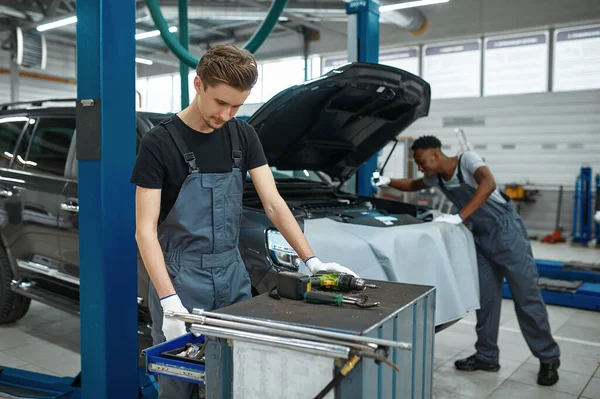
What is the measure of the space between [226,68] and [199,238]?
583 mm

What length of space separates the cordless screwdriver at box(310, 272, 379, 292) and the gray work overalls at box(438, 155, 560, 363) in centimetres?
212

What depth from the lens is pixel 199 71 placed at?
167cm

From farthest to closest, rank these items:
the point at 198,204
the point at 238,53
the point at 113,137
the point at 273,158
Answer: the point at 273,158
the point at 113,137
the point at 198,204
the point at 238,53

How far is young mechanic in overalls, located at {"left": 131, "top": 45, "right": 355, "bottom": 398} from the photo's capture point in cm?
166

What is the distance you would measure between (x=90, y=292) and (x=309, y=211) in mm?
1267

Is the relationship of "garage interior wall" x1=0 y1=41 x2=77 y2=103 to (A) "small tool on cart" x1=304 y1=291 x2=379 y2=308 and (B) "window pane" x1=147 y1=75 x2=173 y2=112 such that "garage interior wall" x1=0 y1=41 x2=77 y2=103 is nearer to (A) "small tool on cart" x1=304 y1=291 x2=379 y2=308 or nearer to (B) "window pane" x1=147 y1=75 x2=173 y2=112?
(B) "window pane" x1=147 y1=75 x2=173 y2=112

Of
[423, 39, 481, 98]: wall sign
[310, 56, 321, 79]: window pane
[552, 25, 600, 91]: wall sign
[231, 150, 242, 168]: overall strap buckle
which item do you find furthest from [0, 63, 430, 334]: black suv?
[310, 56, 321, 79]: window pane

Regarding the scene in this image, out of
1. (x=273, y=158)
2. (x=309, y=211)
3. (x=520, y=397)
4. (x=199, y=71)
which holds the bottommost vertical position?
(x=520, y=397)

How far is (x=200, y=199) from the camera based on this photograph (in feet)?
5.85

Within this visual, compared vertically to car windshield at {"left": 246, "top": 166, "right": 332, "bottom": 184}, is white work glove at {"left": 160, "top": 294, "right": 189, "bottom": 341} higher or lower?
lower

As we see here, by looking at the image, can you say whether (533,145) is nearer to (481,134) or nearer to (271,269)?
(481,134)

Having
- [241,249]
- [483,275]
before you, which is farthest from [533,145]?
[241,249]

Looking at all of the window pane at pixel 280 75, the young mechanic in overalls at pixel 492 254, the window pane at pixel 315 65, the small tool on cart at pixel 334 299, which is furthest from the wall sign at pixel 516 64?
the small tool on cart at pixel 334 299

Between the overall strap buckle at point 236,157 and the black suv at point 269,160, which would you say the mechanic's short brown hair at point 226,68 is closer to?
the overall strap buckle at point 236,157
